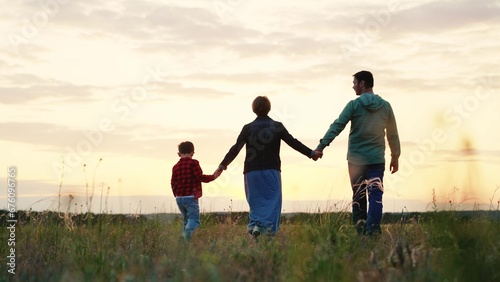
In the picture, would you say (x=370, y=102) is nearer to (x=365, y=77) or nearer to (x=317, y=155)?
(x=365, y=77)

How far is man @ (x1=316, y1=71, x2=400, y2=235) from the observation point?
34.3ft

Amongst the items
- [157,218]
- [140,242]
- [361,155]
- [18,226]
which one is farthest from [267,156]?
[18,226]

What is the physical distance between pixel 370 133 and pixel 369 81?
80 centimetres

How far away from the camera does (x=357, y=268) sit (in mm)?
6039

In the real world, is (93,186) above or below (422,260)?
above

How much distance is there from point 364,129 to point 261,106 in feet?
5.31

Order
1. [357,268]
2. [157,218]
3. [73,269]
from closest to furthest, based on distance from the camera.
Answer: [357,268], [73,269], [157,218]

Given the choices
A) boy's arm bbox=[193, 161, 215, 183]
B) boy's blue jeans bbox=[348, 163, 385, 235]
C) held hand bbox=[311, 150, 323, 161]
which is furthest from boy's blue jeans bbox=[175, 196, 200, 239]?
boy's blue jeans bbox=[348, 163, 385, 235]

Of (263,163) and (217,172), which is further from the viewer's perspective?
(217,172)

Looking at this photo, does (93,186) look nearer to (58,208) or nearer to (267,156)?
(58,208)

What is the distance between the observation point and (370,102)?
34.8ft

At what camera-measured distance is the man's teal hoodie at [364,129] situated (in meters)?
10.5

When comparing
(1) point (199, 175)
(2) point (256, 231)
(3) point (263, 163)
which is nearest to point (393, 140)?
(3) point (263, 163)

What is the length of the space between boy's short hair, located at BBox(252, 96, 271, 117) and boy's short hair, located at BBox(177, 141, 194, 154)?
5.02 ft
